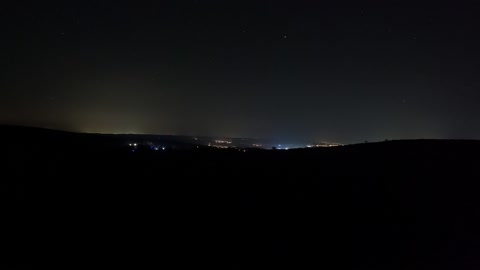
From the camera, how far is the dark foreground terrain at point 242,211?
10.2m

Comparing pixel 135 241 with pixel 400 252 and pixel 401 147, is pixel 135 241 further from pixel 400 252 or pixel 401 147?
pixel 401 147

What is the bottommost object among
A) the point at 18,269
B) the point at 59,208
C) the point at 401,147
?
the point at 18,269

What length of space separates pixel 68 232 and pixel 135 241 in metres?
1.84

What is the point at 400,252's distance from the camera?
10727mm

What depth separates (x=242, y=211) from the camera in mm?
12688

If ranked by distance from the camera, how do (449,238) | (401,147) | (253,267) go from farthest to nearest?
1. (401,147)
2. (449,238)
3. (253,267)

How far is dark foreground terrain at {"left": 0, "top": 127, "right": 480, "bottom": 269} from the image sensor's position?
10180 mm

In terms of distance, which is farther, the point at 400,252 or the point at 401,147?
the point at 401,147

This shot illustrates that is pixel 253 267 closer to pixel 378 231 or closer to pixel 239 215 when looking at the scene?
pixel 239 215

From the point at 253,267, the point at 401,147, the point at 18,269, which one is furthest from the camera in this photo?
the point at 401,147

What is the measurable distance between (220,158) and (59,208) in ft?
26.2

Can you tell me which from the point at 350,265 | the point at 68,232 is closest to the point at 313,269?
the point at 350,265

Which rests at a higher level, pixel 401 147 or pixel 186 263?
pixel 401 147

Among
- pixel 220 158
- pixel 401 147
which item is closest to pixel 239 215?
pixel 220 158
